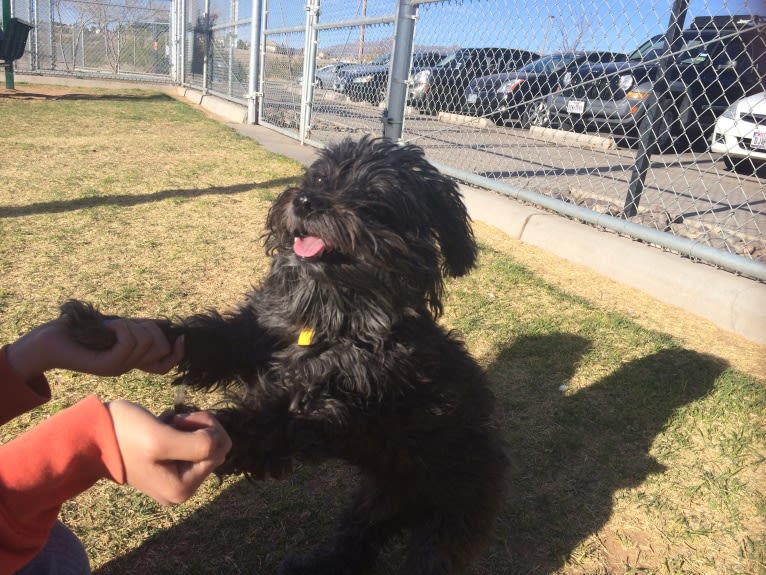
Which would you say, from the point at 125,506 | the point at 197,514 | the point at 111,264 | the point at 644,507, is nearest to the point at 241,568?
the point at 197,514

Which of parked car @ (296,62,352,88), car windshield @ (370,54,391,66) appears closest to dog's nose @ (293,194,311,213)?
car windshield @ (370,54,391,66)

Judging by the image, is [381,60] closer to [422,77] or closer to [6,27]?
[422,77]

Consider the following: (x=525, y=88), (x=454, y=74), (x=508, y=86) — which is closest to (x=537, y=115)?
(x=525, y=88)

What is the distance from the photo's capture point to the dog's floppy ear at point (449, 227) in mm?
2324

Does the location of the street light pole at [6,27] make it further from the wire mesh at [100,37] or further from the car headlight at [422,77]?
the car headlight at [422,77]

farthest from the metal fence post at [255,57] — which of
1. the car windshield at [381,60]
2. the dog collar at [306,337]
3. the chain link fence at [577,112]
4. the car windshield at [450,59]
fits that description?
the dog collar at [306,337]

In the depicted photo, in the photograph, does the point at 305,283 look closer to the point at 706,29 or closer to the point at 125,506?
the point at 125,506

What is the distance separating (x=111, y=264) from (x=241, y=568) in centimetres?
296

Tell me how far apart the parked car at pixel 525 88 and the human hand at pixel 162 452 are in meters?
5.71

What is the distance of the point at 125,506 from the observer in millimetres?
2328

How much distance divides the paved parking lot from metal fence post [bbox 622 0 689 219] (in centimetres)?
22

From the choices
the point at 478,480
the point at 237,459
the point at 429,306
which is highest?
the point at 429,306

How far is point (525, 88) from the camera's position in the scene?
22.9 ft

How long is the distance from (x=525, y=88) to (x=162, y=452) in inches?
267
